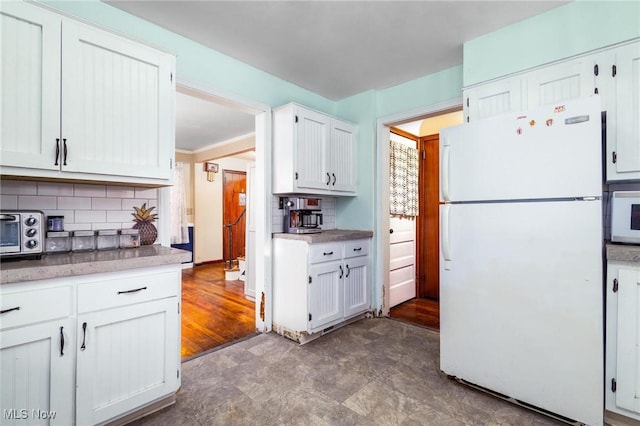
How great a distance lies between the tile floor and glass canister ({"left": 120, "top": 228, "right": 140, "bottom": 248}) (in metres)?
1.01

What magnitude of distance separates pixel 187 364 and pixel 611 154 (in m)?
3.23

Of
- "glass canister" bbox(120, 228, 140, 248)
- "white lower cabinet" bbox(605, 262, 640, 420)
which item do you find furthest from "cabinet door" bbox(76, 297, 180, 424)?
"white lower cabinet" bbox(605, 262, 640, 420)

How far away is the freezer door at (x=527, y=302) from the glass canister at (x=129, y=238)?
6.92 ft

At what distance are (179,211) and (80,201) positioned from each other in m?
4.30

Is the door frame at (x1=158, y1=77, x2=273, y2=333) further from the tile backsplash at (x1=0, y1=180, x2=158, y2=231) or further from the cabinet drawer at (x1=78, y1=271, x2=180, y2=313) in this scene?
the cabinet drawer at (x1=78, y1=271, x2=180, y2=313)

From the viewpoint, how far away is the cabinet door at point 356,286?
9.83ft

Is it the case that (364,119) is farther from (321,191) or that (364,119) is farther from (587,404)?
(587,404)

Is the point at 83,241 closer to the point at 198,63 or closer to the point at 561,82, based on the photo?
the point at 198,63

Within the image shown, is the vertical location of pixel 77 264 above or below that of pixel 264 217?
below

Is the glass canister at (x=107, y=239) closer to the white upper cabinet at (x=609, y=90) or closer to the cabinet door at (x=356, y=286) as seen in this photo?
the cabinet door at (x=356, y=286)

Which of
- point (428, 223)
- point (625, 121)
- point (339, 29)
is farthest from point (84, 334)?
point (428, 223)

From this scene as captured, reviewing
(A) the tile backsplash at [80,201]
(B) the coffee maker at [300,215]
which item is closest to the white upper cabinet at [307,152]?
(B) the coffee maker at [300,215]

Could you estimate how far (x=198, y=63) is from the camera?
2.42 metres

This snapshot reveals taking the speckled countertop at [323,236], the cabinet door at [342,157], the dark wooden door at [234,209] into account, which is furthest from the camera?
the dark wooden door at [234,209]
